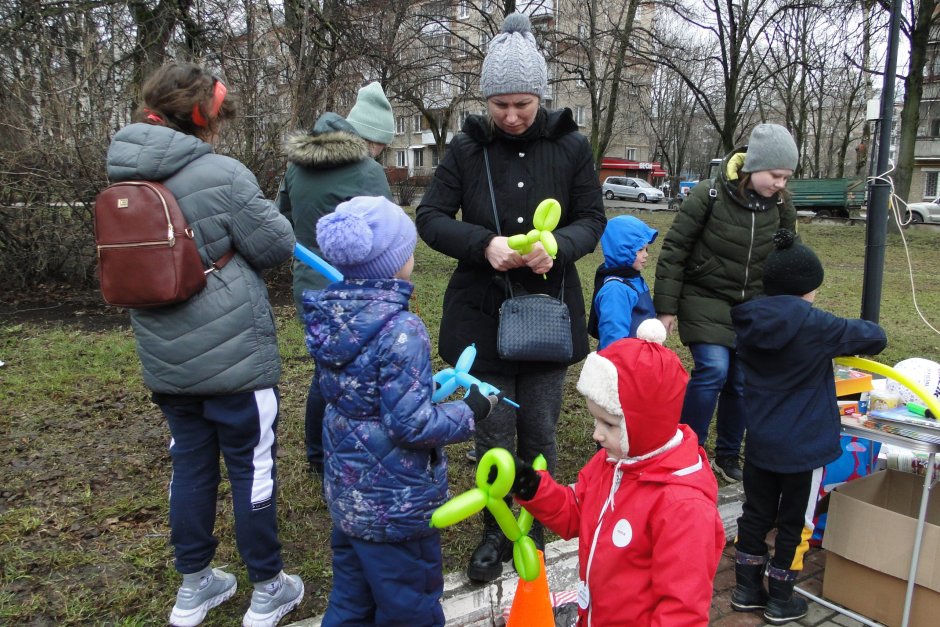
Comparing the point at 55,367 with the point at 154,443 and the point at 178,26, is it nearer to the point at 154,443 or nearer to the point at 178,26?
the point at 154,443

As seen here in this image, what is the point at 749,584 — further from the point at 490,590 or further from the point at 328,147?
the point at 328,147

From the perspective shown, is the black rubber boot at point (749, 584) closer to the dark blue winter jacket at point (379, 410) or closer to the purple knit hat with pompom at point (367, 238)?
the dark blue winter jacket at point (379, 410)

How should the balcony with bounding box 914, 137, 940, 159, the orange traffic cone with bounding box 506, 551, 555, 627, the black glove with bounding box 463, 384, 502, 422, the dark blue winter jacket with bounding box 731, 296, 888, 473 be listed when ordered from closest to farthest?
the black glove with bounding box 463, 384, 502, 422, the orange traffic cone with bounding box 506, 551, 555, 627, the dark blue winter jacket with bounding box 731, 296, 888, 473, the balcony with bounding box 914, 137, 940, 159

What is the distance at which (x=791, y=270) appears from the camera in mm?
2529

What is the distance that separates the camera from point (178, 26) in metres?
8.66

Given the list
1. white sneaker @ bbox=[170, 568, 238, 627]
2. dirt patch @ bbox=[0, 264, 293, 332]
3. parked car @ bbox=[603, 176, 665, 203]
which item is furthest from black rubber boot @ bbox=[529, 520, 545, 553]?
parked car @ bbox=[603, 176, 665, 203]

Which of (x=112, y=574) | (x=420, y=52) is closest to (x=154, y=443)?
(x=112, y=574)

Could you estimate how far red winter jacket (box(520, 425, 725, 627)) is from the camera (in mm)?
1607

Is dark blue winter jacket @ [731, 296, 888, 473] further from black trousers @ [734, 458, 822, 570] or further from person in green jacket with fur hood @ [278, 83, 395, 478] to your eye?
person in green jacket with fur hood @ [278, 83, 395, 478]

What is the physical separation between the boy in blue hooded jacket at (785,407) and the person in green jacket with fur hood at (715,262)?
754 millimetres

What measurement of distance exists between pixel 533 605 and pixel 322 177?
2.06 metres

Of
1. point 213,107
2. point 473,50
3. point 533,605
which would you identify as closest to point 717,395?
point 533,605

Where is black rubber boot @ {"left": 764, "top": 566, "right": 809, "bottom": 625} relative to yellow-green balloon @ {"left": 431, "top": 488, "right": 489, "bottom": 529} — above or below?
below

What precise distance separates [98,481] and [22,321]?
13.3 ft
